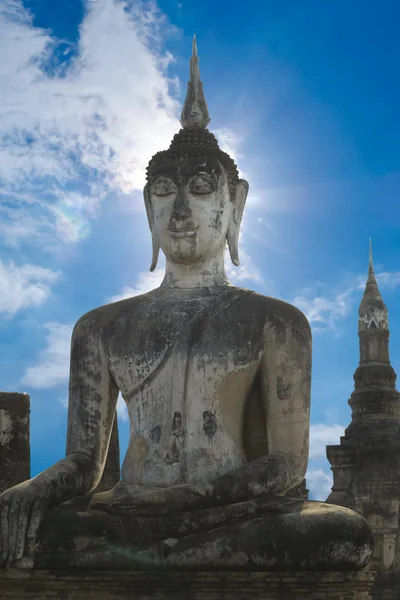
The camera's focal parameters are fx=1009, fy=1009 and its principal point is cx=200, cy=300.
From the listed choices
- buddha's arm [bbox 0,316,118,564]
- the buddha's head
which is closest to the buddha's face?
the buddha's head

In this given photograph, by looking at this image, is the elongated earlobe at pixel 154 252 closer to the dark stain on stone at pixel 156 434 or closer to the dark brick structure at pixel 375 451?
the dark stain on stone at pixel 156 434

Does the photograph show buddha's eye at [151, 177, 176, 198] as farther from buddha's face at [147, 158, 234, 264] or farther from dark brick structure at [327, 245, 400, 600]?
dark brick structure at [327, 245, 400, 600]

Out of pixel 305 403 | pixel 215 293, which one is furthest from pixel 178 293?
pixel 305 403

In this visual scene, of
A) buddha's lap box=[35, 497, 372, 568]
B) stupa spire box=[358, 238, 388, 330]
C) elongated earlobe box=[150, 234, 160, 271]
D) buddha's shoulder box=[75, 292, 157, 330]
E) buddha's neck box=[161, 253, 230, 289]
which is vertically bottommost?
buddha's lap box=[35, 497, 372, 568]

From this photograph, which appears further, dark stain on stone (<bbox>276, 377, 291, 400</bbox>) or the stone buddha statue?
dark stain on stone (<bbox>276, 377, 291, 400</bbox>)

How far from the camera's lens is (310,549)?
18.4 feet

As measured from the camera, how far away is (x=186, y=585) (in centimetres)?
564

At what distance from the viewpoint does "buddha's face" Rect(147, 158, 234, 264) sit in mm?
6965

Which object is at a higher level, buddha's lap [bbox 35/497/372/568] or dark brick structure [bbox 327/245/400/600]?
dark brick structure [bbox 327/245/400/600]

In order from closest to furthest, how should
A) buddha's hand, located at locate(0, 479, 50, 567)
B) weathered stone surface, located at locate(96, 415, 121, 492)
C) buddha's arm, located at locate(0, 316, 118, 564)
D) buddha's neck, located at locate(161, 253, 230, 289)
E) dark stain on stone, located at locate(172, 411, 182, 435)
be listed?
buddha's hand, located at locate(0, 479, 50, 567) < buddha's arm, located at locate(0, 316, 118, 564) < dark stain on stone, located at locate(172, 411, 182, 435) < buddha's neck, located at locate(161, 253, 230, 289) < weathered stone surface, located at locate(96, 415, 121, 492)

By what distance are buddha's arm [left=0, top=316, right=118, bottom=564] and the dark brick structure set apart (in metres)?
14.1

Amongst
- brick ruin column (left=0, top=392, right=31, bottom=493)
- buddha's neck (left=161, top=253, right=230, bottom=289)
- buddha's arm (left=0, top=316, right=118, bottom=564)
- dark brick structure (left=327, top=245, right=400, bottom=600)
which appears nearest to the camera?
buddha's arm (left=0, top=316, right=118, bottom=564)

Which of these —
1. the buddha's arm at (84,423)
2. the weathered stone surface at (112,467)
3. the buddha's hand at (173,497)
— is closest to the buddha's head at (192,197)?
the buddha's arm at (84,423)

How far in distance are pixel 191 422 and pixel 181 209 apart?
149 cm
